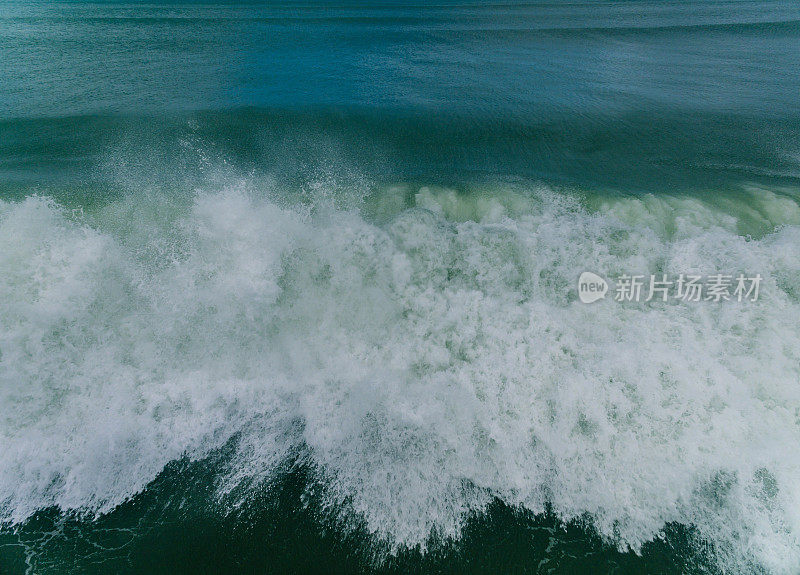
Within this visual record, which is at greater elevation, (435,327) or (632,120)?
(632,120)

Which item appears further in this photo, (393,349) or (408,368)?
(393,349)

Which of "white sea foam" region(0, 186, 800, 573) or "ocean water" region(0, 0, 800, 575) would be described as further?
"white sea foam" region(0, 186, 800, 573)

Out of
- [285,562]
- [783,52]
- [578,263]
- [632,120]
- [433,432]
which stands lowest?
[285,562]

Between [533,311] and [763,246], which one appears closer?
[533,311]

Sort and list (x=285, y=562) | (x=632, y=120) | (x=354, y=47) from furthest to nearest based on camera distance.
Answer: (x=354, y=47) → (x=632, y=120) → (x=285, y=562)

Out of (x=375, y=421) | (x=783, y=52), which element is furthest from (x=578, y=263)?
(x=783, y=52)

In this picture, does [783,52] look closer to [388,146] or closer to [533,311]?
[388,146]
